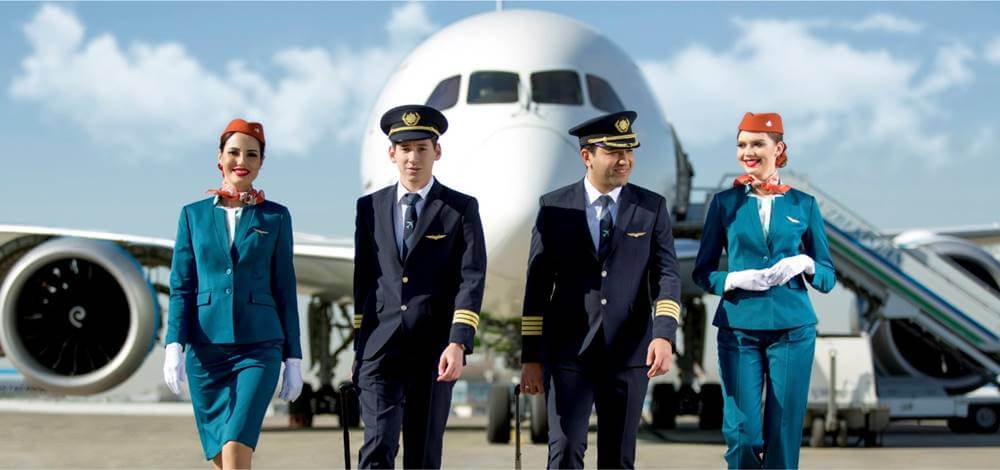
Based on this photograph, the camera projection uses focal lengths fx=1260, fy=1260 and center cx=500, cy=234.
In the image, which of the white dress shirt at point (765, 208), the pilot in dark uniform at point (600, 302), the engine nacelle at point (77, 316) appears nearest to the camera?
the pilot in dark uniform at point (600, 302)

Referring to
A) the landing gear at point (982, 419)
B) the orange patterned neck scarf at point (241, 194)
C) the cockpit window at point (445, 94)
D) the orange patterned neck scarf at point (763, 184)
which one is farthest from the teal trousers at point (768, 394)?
the landing gear at point (982, 419)

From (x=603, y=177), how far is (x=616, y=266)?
0.33m

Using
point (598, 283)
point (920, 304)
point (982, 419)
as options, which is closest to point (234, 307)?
point (598, 283)

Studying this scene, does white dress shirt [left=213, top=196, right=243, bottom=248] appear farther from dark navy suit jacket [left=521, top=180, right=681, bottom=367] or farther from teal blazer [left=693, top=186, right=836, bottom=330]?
teal blazer [left=693, top=186, right=836, bottom=330]

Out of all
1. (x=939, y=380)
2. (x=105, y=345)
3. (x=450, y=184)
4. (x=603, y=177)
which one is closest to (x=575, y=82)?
(x=450, y=184)

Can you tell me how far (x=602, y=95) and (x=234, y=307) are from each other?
6.48 metres

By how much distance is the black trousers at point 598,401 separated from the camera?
430cm

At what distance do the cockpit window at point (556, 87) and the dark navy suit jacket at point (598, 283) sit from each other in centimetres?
553

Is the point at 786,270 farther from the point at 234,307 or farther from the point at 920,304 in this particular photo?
the point at 920,304

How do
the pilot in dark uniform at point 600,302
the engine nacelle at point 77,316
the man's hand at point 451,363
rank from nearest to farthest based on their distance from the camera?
the man's hand at point 451,363 < the pilot in dark uniform at point 600,302 < the engine nacelle at point 77,316

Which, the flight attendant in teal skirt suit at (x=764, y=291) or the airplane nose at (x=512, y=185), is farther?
the airplane nose at (x=512, y=185)

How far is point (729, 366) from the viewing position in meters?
4.56

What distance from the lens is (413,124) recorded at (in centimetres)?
448

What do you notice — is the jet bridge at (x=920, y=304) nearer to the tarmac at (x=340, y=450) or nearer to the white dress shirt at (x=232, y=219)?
the tarmac at (x=340, y=450)
